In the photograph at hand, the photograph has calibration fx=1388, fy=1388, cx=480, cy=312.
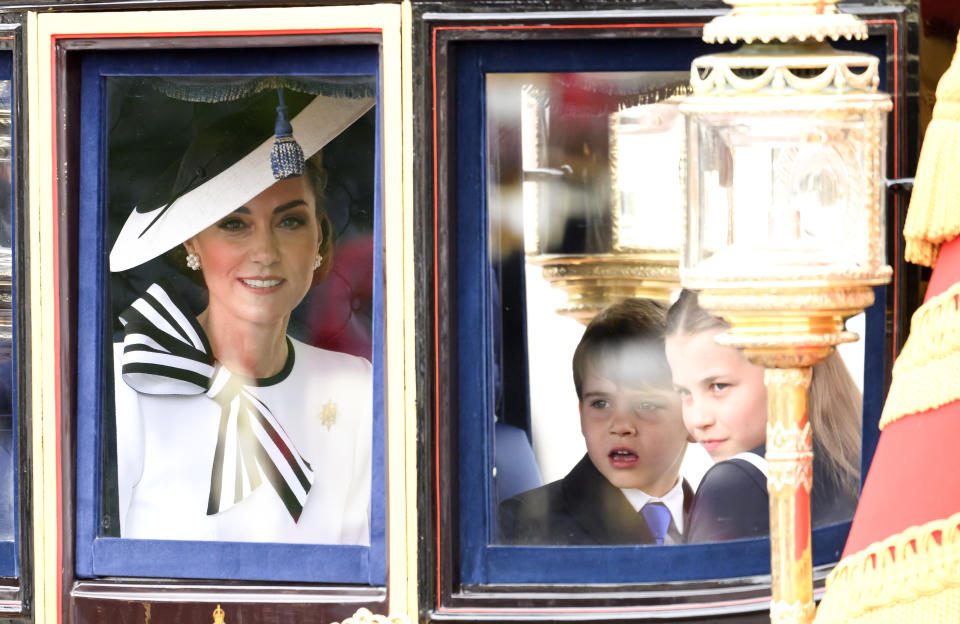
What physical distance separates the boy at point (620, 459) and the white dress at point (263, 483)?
0.39m

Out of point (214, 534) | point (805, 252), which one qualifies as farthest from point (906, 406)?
point (214, 534)

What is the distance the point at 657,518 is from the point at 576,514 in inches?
7.0

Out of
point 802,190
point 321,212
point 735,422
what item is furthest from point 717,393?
point 802,190

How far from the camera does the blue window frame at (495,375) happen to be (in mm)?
2900

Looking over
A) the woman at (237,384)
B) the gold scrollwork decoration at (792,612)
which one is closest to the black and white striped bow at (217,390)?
the woman at (237,384)

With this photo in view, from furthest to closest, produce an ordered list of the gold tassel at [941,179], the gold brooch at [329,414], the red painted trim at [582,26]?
the gold brooch at [329,414], the red painted trim at [582,26], the gold tassel at [941,179]

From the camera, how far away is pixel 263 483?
3.15m

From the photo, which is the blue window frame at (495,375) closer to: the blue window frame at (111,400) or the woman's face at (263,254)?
the blue window frame at (111,400)

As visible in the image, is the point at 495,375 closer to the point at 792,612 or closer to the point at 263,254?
the point at 263,254

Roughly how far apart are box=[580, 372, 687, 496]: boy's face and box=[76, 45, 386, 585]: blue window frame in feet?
1.53

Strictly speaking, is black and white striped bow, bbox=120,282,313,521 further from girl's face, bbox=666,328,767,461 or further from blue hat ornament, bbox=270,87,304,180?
girl's face, bbox=666,328,767,461

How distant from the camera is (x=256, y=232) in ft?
10.3

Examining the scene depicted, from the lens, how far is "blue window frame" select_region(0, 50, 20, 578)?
10.2 ft

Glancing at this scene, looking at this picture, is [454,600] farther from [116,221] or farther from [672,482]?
[116,221]
